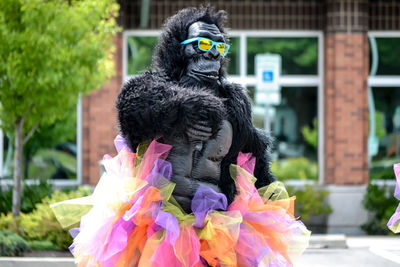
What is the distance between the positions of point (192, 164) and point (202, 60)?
0.59 m

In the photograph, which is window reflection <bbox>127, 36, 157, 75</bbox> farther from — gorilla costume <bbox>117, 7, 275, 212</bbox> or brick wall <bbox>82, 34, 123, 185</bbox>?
gorilla costume <bbox>117, 7, 275, 212</bbox>

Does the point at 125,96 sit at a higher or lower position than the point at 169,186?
higher

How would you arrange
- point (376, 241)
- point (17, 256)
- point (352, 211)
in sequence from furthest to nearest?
point (352, 211), point (376, 241), point (17, 256)

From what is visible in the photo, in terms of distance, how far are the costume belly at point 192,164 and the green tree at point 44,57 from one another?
20.2 feet

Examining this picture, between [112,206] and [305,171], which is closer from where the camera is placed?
[112,206]

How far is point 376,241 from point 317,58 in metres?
4.03

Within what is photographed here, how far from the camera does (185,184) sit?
12.5 feet

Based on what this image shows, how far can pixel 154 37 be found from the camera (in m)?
14.1

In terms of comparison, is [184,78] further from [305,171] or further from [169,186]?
[305,171]

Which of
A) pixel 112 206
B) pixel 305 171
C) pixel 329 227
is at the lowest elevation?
pixel 329 227

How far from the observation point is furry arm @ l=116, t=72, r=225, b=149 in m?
3.63

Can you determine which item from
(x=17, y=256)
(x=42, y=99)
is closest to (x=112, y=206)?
(x=17, y=256)

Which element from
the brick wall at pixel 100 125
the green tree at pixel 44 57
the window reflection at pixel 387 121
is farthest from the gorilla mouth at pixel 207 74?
the window reflection at pixel 387 121

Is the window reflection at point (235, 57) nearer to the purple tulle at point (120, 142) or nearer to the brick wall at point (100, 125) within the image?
the brick wall at point (100, 125)
